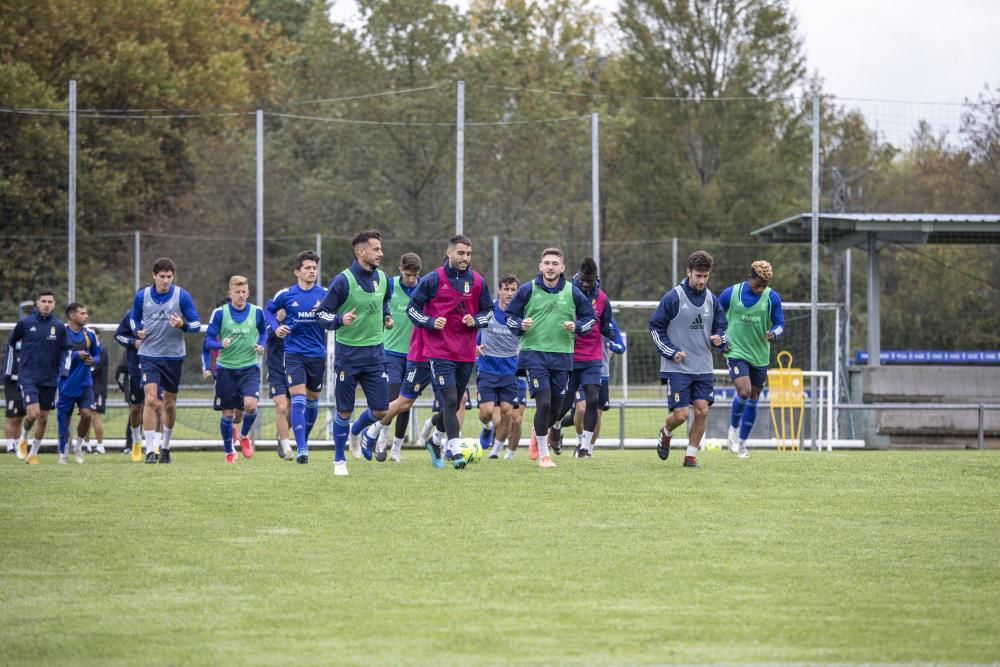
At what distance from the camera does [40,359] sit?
59.3 ft

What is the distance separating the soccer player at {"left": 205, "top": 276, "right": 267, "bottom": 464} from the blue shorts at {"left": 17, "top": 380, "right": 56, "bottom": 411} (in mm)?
2448

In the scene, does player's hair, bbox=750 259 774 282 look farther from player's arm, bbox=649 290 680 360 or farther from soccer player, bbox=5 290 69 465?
soccer player, bbox=5 290 69 465

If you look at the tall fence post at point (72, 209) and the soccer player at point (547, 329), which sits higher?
the tall fence post at point (72, 209)

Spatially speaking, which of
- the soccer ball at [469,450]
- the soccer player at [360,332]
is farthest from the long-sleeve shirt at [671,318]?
the soccer player at [360,332]

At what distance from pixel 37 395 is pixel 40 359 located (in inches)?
17.9

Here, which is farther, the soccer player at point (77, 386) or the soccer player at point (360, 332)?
the soccer player at point (77, 386)

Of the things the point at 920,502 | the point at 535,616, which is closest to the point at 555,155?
the point at 920,502

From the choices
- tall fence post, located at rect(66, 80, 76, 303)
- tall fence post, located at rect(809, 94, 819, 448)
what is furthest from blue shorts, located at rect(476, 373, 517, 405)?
tall fence post, located at rect(66, 80, 76, 303)

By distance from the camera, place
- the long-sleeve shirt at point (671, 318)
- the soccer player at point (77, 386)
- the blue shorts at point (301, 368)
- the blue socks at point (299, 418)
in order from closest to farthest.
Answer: the long-sleeve shirt at point (671, 318)
the blue socks at point (299, 418)
the blue shorts at point (301, 368)
the soccer player at point (77, 386)

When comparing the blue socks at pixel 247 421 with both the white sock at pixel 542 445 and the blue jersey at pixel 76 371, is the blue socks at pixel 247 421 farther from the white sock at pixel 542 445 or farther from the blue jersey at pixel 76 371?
the white sock at pixel 542 445

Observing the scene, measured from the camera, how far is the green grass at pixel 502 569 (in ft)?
21.2

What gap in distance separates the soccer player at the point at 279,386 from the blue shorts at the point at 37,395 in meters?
2.92

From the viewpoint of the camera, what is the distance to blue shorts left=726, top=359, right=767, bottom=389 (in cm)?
1614

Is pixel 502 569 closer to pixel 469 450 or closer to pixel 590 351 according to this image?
pixel 469 450
